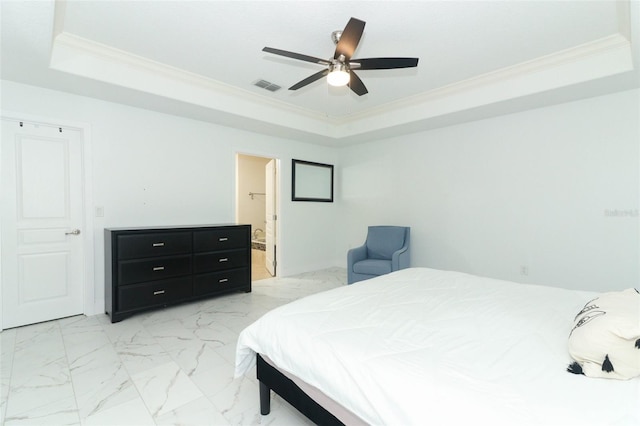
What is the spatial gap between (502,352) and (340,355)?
2.18 feet

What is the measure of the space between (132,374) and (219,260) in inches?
72.7

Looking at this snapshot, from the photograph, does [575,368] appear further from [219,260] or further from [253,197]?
[253,197]

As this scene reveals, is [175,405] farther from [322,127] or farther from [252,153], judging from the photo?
[322,127]

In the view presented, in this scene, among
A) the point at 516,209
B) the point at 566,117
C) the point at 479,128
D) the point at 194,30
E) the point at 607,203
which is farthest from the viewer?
the point at 479,128

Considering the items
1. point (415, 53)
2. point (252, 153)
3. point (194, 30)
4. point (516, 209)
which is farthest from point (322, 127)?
point (516, 209)

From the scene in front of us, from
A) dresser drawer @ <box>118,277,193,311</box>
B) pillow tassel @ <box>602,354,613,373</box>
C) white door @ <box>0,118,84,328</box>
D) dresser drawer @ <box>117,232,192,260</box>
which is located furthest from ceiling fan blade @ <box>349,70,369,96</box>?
white door @ <box>0,118,84,328</box>

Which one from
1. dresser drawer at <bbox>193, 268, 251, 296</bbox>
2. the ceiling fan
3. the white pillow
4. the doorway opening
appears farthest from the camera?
the doorway opening

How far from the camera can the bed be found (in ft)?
3.06

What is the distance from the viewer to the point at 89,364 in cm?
→ 232

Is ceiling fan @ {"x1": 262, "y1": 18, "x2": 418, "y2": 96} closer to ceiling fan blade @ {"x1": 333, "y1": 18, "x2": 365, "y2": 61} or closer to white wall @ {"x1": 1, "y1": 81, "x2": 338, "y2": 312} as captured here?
ceiling fan blade @ {"x1": 333, "y1": 18, "x2": 365, "y2": 61}

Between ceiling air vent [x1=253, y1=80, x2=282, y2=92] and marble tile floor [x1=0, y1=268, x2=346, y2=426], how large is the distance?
2.72 meters

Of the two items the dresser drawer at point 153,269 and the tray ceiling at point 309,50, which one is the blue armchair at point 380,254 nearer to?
the tray ceiling at point 309,50

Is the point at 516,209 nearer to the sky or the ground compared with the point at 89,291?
nearer to the sky

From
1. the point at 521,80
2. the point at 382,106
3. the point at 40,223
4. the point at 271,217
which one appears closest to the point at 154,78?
the point at 40,223
